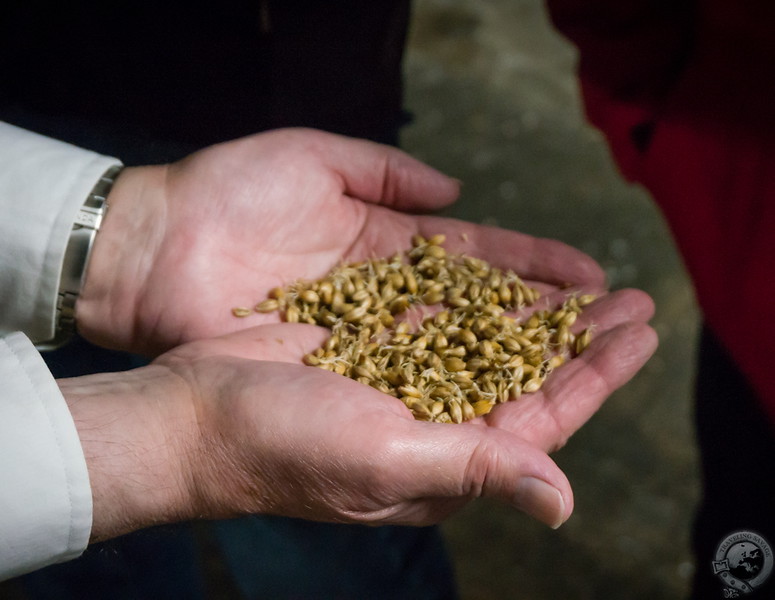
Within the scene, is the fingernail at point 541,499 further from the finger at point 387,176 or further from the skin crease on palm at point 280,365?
the finger at point 387,176

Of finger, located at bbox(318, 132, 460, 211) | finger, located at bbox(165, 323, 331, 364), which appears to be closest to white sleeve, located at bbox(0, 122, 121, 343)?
finger, located at bbox(165, 323, 331, 364)

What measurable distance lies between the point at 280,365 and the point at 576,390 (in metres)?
0.39

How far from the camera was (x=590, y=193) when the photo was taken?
227 centimetres

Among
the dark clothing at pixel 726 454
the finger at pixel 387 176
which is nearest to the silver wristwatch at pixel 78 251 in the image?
the finger at pixel 387 176

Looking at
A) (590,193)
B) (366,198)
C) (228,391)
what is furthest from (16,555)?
(590,193)

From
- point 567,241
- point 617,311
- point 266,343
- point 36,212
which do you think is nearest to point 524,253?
point 617,311

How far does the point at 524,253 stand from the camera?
116cm

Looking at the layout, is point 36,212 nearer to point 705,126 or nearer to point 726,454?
point 705,126

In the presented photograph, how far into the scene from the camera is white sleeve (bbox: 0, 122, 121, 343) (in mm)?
992

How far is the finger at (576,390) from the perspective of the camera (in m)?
0.92

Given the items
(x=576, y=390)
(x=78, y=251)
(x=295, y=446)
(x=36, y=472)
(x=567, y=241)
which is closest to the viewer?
(x=36, y=472)

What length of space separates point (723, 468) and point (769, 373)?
28 cm

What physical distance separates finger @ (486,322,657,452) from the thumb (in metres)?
0.11

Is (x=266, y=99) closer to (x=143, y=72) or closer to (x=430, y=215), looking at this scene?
(x=143, y=72)
